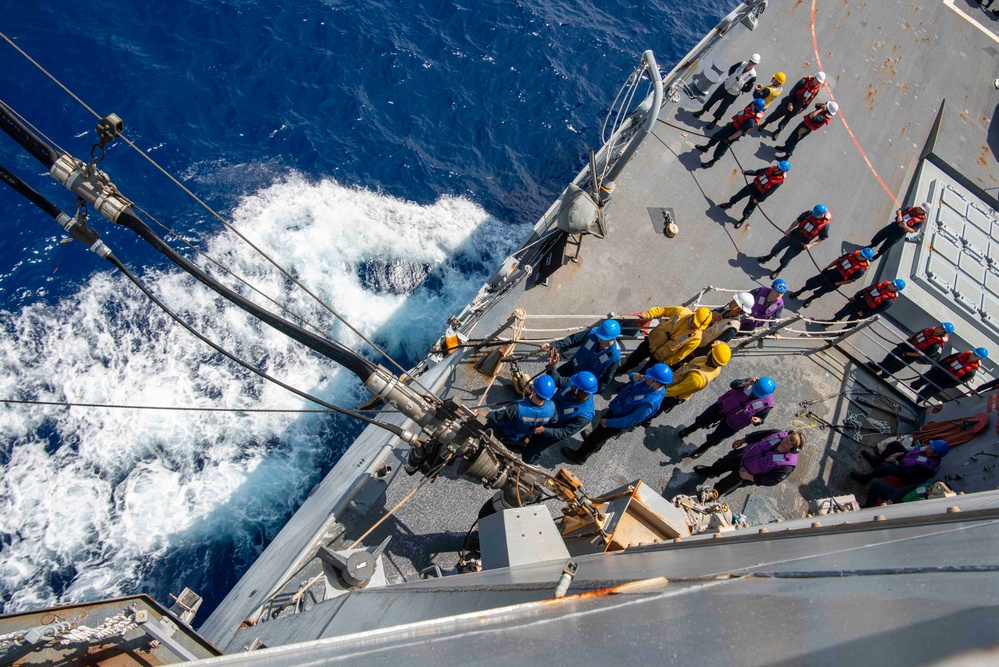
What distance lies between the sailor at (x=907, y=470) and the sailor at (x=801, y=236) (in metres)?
4.49

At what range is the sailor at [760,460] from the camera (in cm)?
782

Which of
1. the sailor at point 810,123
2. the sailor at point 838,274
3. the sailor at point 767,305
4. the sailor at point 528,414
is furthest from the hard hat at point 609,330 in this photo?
the sailor at point 810,123

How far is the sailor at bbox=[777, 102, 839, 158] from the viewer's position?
13766mm

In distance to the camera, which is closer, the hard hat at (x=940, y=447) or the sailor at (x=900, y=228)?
the hard hat at (x=940, y=447)

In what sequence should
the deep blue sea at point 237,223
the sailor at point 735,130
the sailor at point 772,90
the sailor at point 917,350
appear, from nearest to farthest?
the deep blue sea at point 237,223
the sailor at point 917,350
the sailor at point 735,130
the sailor at point 772,90

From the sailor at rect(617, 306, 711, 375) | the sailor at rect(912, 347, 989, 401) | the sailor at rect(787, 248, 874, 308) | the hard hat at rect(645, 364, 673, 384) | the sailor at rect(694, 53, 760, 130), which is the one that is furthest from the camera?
the sailor at rect(694, 53, 760, 130)

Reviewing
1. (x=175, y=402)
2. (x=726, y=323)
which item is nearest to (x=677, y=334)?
(x=726, y=323)

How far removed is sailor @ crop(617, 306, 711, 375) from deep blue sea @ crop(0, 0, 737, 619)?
590cm

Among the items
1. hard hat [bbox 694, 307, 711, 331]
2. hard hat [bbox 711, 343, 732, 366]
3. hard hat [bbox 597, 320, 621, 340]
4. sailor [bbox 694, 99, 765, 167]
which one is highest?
sailor [bbox 694, 99, 765, 167]

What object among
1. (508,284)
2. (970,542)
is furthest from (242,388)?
(970,542)

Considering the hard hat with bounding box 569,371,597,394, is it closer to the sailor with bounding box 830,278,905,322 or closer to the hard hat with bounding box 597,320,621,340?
the hard hat with bounding box 597,320,621,340

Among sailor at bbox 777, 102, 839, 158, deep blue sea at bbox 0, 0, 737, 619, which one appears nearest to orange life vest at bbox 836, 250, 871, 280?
sailor at bbox 777, 102, 839, 158

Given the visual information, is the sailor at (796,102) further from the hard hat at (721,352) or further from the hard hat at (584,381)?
the hard hat at (584,381)

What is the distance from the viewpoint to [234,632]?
6.46 meters
